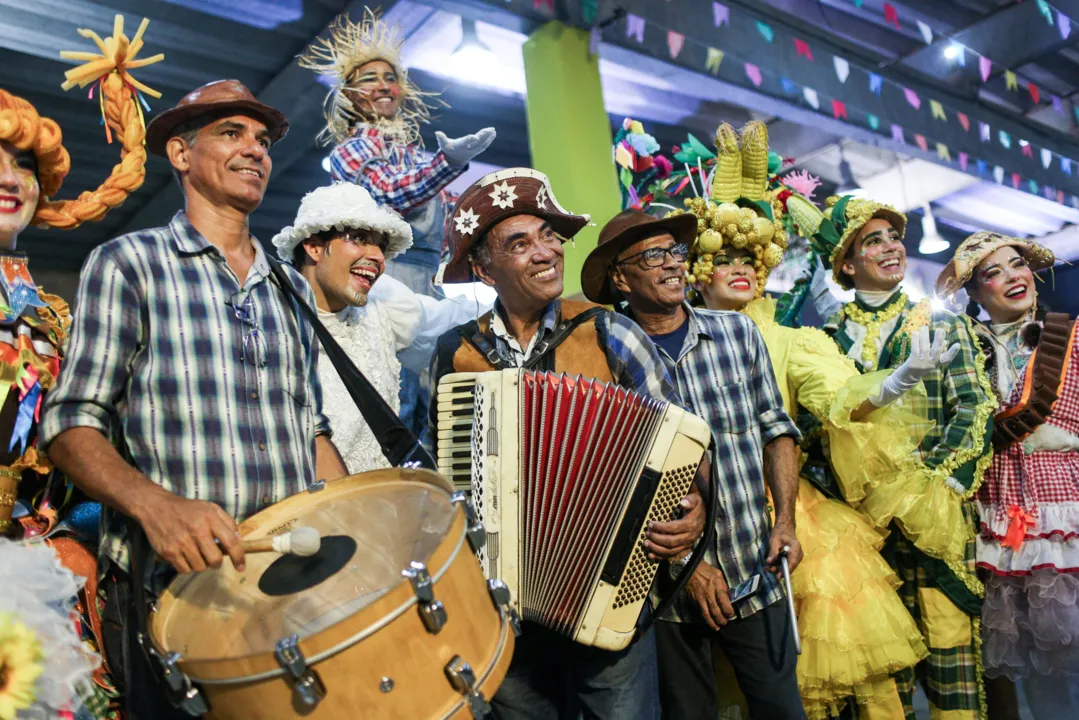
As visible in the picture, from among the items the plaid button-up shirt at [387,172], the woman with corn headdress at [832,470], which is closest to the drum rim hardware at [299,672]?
the woman with corn headdress at [832,470]

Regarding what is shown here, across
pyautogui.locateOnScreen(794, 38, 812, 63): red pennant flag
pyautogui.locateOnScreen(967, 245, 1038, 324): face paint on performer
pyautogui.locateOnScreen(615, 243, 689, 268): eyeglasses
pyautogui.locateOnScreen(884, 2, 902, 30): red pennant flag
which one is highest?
pyautogui.locateOnScreen(884, 2, 902, 30): red pennant flag

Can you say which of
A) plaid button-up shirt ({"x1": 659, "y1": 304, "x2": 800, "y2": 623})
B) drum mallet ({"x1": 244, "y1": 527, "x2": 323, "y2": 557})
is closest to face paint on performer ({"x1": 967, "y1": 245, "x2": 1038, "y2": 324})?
plaid button-up shirt ({"x1": 659, "y1": 304, "x2": 800, "y2": 623})

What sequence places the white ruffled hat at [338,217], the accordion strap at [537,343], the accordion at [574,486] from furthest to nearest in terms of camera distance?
the white ruffled hat at [338,217] < the accordion strap at [537,343] < the accordion at [574,486]

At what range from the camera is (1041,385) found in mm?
4371

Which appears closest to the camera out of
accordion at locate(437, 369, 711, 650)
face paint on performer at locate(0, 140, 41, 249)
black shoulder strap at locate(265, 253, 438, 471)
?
black shoulder strap at locate(265, 253, 438, 471)

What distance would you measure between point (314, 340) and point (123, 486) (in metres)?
0.72

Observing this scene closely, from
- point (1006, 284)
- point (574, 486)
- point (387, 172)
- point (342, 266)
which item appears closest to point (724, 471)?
point (574, 486)

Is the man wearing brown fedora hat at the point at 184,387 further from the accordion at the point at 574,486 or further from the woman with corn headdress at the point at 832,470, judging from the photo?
the woman with corn headdress at the point at 832,470

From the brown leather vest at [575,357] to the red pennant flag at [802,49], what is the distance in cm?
657

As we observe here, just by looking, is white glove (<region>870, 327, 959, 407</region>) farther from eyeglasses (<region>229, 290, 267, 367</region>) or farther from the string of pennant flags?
the string of pennant flags

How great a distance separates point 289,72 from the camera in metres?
7.28

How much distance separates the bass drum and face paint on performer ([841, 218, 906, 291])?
11.3 ft

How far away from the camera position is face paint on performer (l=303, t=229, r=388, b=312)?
3408 millimetres

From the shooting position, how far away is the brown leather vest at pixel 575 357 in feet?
9.63
